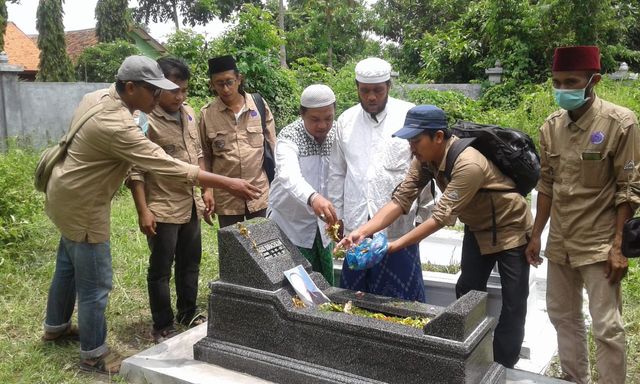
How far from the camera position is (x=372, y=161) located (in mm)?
3115

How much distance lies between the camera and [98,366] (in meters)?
3.15

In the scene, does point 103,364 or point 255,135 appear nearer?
point 103,364

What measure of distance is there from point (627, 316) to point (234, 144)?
288cm

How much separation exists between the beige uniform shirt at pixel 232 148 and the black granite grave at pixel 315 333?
72cm

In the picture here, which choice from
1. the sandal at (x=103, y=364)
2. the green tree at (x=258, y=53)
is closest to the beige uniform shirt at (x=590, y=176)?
the sandal at (x=103, y=364)

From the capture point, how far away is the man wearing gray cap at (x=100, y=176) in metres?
2.78

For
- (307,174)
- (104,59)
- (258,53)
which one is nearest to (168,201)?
(307,174)

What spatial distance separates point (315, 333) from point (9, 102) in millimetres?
8810

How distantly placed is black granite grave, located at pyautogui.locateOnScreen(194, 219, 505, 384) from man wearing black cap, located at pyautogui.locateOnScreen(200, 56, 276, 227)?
73 centimetres

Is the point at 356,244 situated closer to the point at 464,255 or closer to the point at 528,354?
the point at 464,255

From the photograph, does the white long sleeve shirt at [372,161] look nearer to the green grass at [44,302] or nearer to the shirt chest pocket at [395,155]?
the shirt chest pocket at [395,155]

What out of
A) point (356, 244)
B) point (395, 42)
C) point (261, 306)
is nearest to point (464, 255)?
point (356, 244)

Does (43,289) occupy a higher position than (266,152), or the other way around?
(266,152)

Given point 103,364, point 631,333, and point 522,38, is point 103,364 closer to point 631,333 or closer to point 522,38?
point 631,333
